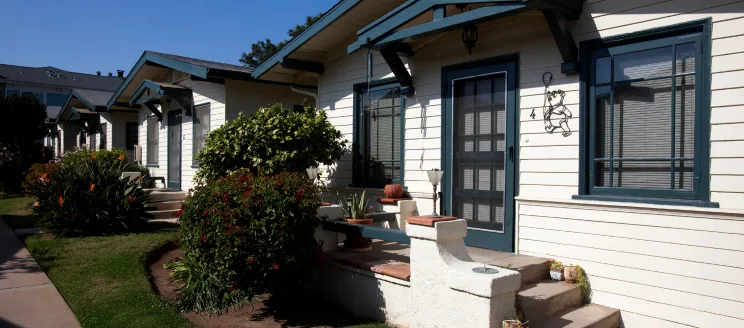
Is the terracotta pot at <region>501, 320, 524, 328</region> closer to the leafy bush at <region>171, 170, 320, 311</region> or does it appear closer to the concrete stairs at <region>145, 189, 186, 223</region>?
the leafy bush at <region>171, 170, 320, 311</region>

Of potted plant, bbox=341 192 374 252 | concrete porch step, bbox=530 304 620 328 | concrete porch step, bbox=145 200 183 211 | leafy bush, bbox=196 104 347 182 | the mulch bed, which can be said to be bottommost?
the mulch bed

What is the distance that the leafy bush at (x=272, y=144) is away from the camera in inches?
284

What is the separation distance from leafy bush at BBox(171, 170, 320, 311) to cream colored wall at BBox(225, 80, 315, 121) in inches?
220

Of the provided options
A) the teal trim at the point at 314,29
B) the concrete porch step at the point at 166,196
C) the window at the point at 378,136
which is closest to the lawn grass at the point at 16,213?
the concrete porch step at the point at 166,196

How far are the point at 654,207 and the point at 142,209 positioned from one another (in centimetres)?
773

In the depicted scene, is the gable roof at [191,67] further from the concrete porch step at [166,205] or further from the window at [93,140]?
the window at [93,140]

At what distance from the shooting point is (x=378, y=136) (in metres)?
7.40

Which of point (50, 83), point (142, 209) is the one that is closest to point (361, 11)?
point (142, 209)

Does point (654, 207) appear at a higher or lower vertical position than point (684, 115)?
lower

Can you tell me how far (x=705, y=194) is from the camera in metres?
4.22

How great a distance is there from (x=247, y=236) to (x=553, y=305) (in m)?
2.73

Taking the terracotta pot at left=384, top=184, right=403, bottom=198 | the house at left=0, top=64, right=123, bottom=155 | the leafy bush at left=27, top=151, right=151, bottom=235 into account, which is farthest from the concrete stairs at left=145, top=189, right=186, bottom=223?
the house at left=0, top=64, right=123, bottom=155

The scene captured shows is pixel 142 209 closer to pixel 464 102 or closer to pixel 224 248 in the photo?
pixel 224 248

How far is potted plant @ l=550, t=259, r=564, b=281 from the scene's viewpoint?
4.92 meters
